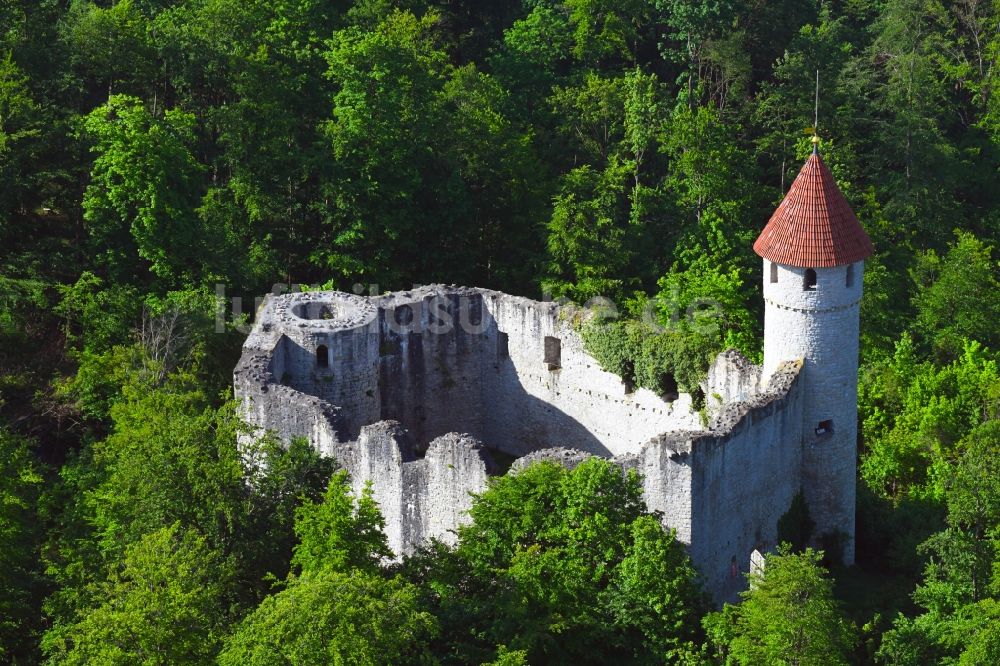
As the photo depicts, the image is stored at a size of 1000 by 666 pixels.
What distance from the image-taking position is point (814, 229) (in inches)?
1777

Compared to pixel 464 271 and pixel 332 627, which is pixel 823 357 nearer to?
pixel 332 627

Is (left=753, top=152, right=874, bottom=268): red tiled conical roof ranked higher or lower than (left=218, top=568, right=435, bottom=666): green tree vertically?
higher

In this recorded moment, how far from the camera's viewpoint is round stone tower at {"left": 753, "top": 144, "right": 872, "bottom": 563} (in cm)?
4509

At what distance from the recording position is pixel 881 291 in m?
60.4

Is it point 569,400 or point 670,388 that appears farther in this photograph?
point 569,400

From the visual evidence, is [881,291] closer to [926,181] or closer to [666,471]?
[926,181]

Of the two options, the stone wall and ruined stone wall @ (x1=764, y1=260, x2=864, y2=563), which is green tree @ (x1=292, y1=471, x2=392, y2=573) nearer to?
the stone wall

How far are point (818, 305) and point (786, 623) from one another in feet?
28.7

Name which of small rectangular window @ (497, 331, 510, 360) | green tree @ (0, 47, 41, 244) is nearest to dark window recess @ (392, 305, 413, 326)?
small rectangular window @ (497, 331, 510, 360)

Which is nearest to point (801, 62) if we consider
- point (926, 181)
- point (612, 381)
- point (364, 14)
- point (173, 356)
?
point (926, 181)

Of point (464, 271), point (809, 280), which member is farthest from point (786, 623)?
point (464, 271)

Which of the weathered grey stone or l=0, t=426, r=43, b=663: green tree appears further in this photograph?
the weathered grey stone

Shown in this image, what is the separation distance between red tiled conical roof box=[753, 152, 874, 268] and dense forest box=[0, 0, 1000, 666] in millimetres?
4293

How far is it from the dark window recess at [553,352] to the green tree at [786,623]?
11.7 metres
